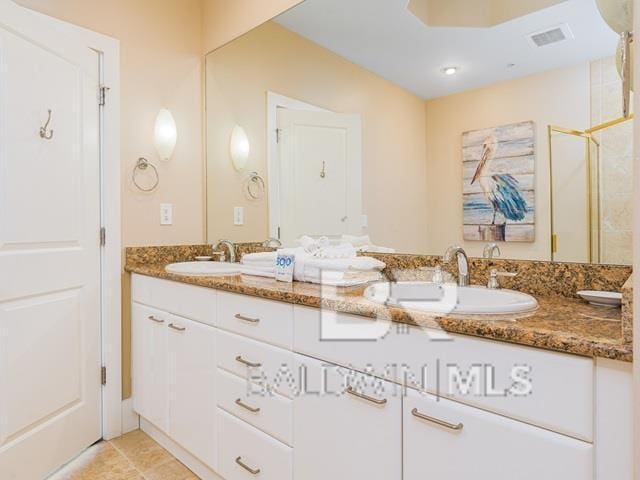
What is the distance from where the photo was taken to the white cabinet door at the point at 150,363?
182 centimetres

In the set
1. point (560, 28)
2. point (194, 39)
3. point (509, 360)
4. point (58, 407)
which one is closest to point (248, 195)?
point (194, 39)

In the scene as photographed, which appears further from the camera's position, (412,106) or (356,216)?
(356,216)

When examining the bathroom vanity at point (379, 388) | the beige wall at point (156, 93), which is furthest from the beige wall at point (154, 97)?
the bathroom vanity at point (379, 388)

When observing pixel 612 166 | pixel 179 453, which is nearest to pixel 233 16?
pixel 612 166

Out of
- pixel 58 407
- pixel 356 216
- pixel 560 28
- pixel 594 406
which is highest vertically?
pixel 560 28

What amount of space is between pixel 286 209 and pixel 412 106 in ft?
2.77

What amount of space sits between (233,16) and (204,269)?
143 cm

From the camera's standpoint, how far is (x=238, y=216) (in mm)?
2371

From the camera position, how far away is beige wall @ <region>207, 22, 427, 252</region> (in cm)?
161

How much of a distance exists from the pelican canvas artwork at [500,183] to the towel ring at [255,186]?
118 centimetres

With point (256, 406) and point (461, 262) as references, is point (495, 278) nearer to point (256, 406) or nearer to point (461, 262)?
point (461, 262)

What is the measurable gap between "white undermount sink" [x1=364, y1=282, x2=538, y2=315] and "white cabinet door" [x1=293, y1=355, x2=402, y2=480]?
21 centimetres

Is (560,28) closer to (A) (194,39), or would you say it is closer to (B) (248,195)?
(B) (248,195)

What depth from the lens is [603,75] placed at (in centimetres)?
112
